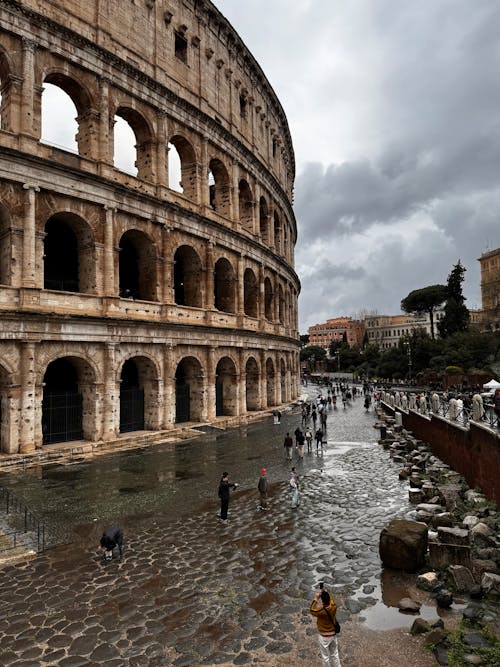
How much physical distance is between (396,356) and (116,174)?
63013mm

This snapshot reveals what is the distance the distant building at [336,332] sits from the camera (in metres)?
156

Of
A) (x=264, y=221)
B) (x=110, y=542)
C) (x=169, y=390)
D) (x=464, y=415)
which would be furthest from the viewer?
(x=264, y=221)

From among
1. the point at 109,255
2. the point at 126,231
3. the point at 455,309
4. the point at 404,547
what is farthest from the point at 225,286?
the point at 455,309

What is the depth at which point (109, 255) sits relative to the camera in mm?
21297

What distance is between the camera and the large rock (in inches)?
329

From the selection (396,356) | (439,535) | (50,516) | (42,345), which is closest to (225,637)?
(439,535)

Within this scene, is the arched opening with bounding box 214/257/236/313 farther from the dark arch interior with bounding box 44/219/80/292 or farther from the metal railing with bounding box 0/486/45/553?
the metal railing with bounding box 0/486/45/553

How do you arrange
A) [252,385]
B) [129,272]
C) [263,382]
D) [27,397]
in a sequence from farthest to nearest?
[263,382] → [252,385] → [129,272] → [27,397]

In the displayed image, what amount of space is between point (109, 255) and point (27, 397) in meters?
7.24

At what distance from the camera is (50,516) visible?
37.8 feet

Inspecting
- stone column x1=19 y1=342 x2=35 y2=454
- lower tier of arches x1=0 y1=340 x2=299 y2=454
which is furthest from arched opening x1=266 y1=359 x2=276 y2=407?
stone column x1=19 y1=342 x2=35 y2=454

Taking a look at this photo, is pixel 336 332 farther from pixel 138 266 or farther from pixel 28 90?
pixel 28 90

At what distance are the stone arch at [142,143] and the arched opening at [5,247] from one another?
813 centimetres

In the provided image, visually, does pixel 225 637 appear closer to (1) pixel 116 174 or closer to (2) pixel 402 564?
(2) pixel 402 564
